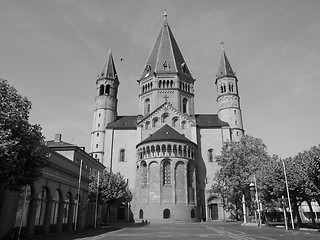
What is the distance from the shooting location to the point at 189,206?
52.2 metres

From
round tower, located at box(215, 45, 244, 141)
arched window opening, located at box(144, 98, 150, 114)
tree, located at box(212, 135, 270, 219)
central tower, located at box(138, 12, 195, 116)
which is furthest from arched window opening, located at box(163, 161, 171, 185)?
arched window opening, located at box(144, 98, 150, 114)

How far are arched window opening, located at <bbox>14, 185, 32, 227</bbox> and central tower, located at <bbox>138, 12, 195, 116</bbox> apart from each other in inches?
1929

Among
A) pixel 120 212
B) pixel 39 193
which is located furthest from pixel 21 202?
pixel 120 212

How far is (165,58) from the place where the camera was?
75.9m

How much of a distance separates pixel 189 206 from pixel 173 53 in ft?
139

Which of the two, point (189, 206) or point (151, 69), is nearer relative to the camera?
point (189, 206)

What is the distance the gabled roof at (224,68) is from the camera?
238 ft

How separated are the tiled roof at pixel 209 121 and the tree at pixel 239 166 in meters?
16.5

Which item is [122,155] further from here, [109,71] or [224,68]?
[224,68]

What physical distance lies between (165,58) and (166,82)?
333 inches

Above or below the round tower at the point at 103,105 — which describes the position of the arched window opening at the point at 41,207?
below

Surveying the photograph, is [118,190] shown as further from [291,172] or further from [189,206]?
[291,172]

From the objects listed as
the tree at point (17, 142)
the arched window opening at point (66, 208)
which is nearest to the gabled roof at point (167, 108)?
the arched window opening at point (66, 208)

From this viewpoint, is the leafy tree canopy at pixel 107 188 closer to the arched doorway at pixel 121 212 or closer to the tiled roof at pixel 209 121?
the arched doorway at pixel 121 212
